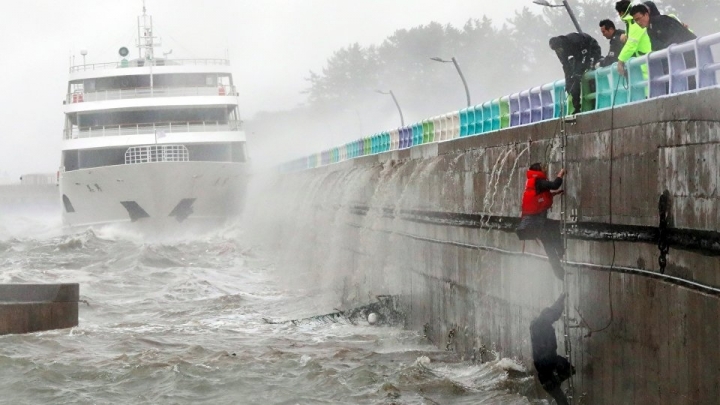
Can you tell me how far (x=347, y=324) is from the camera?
71.9 ft

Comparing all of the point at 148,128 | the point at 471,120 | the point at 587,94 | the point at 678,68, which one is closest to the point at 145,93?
the point at 148,128

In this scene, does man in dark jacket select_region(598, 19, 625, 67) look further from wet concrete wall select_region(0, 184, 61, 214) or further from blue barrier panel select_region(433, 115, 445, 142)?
wet concrete wall select_region(0, 184, 61, 214)

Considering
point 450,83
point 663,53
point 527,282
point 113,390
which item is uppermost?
point 450,83

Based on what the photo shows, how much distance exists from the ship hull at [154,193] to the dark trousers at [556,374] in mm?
34997

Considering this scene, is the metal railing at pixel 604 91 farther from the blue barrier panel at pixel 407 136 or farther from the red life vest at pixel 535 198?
the blue barrier panel at pixel 407 136

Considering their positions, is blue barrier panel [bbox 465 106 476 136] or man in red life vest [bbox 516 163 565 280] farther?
blue barrier panel [bbox 465 106 476 136]

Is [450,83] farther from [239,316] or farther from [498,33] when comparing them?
[239,316]

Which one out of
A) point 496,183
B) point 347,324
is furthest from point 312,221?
point 496,183

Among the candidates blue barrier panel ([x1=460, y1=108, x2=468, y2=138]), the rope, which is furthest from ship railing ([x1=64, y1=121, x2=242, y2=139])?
the rope

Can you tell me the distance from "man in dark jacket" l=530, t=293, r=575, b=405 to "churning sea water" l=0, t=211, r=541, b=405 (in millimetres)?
957

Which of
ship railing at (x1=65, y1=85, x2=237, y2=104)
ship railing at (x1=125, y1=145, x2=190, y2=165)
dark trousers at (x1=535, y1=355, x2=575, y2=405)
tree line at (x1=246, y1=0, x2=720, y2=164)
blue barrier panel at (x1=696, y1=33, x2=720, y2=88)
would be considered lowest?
dark trousers at (x1=535, y1=355, x2=575, y2=405)

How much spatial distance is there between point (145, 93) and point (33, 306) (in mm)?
29528

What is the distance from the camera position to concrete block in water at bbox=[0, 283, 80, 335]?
20453mm

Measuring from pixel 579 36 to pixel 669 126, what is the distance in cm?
360
